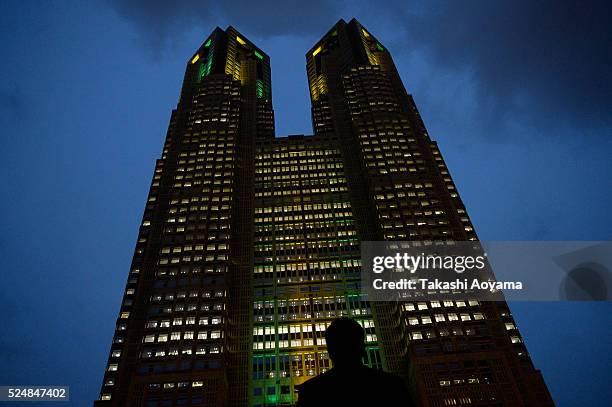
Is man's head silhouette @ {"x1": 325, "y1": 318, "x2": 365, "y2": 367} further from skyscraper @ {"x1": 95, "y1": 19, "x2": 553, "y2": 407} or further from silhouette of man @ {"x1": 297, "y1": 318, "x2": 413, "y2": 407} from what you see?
skyscraper @ {"x1": 95, "y1": 19, "x2": 553, "y2": 407}

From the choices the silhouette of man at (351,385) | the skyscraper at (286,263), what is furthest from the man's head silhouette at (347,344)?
the skyscraper at (286,263)

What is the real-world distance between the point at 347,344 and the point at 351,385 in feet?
2.00

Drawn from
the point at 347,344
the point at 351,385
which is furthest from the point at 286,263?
the point at 351,385

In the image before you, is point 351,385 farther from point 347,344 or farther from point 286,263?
point 286,263

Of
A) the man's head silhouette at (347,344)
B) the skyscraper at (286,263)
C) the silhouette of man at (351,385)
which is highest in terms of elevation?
the skyscraper at (286,263)

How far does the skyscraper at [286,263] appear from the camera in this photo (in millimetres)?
65688

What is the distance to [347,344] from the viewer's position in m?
6.69

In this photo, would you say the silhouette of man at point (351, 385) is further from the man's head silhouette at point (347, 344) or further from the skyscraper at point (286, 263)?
the skyscraper at point (286, 263)

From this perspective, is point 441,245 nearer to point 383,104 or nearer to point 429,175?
point 429,175

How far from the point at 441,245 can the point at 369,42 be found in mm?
103739

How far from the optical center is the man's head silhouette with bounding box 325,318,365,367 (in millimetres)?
6609

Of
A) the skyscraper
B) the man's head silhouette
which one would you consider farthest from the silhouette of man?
the skyscraper

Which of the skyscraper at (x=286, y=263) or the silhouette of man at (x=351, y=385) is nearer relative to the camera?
the silhouette of man at (x=351, y=385)

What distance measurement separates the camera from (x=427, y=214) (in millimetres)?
90250
